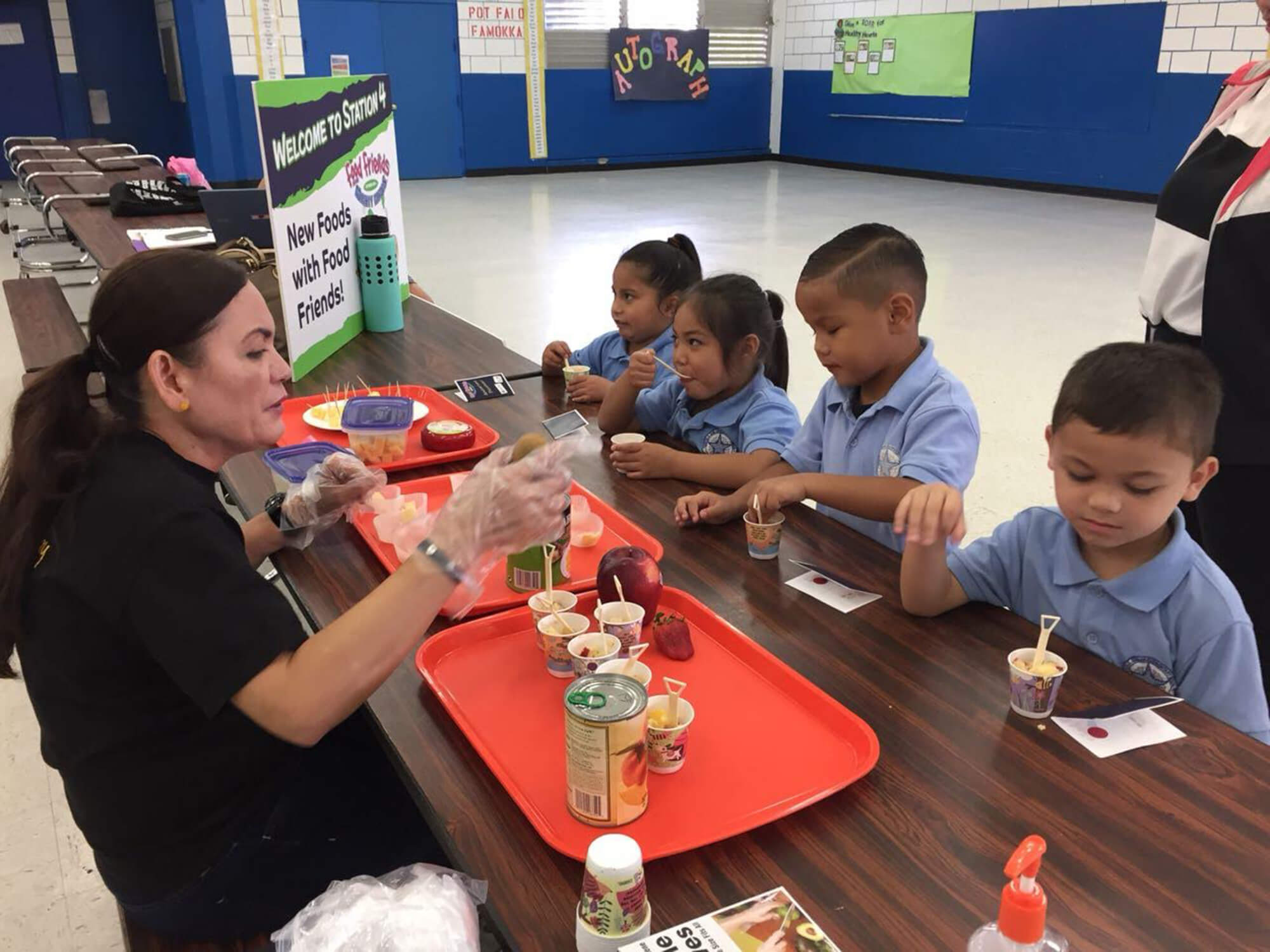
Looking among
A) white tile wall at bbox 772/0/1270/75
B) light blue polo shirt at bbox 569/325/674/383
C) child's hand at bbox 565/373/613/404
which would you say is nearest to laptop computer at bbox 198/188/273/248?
light blue polo shirt at bbox 569/325/674/383

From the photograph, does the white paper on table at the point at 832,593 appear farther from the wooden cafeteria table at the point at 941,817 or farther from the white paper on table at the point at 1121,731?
the white paper on table at the point at 1121,731

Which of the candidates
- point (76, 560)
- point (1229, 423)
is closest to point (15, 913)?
point (76, 560)

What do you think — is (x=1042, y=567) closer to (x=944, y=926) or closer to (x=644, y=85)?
(x=944, y=926)

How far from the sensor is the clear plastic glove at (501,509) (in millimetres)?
1070

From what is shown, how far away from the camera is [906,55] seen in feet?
37.1

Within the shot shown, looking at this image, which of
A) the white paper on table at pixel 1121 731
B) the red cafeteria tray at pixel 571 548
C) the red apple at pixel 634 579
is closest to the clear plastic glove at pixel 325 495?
the red cafeteria tray at pixel 571 548

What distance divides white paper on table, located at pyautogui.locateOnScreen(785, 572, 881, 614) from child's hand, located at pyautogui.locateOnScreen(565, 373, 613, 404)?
996 mm

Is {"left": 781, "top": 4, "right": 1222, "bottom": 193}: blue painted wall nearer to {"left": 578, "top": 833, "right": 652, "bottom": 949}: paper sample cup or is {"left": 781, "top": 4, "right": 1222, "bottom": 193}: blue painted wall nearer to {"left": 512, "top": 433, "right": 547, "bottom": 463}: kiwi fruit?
{"left": 512, "top": 433, "right": 547, "bottom": 463}: kiwi fruit

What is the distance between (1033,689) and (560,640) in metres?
0.55

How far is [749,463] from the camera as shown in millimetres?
1823

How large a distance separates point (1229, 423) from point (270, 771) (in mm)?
1681

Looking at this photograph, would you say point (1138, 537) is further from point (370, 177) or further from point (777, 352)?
point (370, 177)

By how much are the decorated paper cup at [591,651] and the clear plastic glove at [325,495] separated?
Answer: 61 centimetres

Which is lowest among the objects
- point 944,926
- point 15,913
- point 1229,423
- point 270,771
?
point 15,913
